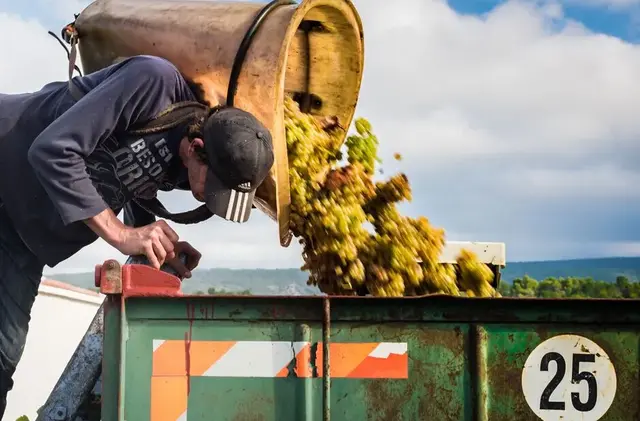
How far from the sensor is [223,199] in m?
3.37

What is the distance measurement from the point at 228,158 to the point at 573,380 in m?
1.45

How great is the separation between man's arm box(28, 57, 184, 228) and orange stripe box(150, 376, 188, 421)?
2.26ft

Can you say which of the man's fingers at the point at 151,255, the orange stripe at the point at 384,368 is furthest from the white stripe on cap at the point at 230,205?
the orange stripe at the point at 384,368

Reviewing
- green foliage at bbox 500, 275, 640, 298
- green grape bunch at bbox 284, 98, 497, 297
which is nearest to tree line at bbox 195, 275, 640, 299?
green foliage at bbox 500, 275, 640, 298

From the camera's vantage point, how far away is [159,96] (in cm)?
335

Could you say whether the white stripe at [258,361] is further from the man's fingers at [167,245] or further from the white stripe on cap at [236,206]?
the white stripe on cap at [236,206]

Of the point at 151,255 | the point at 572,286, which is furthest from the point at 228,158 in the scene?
the point at 572,286

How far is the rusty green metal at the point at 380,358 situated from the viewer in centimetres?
263

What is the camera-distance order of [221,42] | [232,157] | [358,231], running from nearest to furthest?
[232,157]
[358,231]
[221,42]

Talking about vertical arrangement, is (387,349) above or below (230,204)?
below

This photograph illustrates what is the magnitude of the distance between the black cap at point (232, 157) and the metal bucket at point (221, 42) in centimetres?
53

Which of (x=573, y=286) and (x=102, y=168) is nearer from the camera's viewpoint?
(x=102, y=168)

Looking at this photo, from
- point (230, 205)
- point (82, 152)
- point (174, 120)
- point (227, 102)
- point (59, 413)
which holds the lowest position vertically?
point (59, 413)

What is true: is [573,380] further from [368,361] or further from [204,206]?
[204,206]
